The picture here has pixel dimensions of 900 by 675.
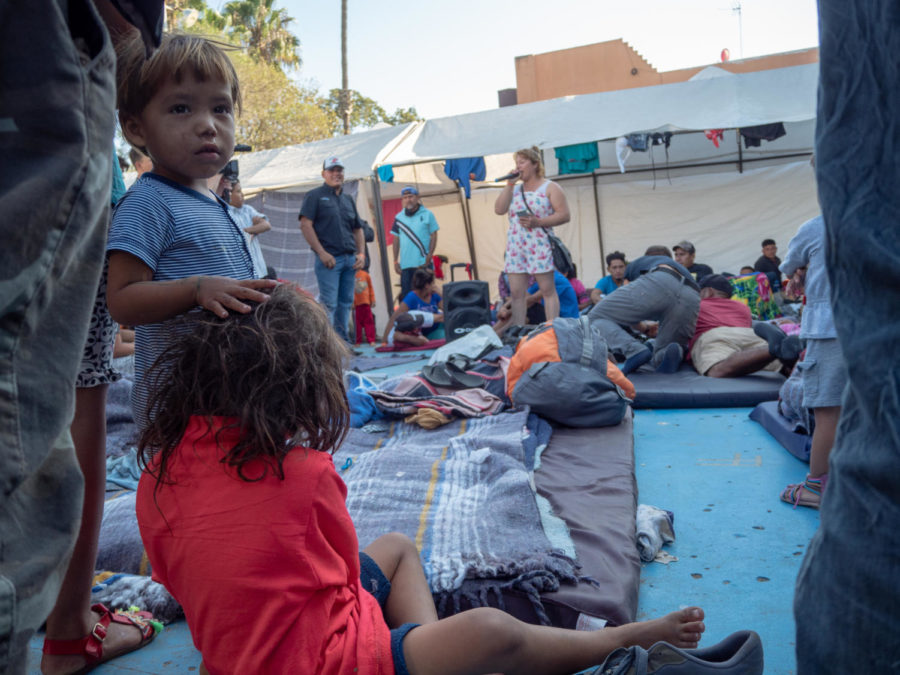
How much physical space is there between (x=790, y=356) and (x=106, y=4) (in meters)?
4.36

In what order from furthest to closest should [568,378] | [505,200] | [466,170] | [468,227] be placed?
[468,227] < [466,170] < [505,200] < [568,378]

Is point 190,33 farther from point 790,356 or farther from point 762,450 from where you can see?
point 790,356

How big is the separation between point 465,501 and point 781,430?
70.8 inches

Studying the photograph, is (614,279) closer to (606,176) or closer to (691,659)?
(606,176)

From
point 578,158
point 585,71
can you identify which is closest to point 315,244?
point 578,158

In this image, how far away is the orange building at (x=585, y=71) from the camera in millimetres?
19875

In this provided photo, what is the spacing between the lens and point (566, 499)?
2.75 metres

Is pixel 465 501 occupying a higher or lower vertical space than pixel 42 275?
lower

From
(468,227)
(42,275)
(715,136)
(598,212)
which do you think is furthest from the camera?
(468,227)

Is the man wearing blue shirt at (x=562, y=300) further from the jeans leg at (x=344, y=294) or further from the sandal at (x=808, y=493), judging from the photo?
the sandal at (x=808, y=493)

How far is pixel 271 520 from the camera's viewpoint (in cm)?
128

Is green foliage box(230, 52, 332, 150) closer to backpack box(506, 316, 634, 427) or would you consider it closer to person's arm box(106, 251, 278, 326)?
backpack box(506, 316, 634, 427)

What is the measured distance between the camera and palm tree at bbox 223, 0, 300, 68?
1014 inches

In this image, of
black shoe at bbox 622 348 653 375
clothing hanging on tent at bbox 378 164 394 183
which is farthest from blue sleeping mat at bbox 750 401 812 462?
clothing hanging on tent at bbox 378 164 394 183
